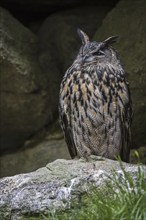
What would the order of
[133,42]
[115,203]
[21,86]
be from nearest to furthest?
[115,203], [133,42], [21,86]

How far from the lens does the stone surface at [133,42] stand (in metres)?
6.52

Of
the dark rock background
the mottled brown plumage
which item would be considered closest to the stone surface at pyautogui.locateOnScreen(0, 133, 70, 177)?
the dark rock background

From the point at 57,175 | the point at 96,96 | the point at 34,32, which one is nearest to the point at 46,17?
the point at 34,32

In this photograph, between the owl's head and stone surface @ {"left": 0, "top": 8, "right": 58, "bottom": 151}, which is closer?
the owl's head

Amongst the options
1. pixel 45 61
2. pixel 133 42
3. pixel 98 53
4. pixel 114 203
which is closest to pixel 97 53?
pixel 98 53

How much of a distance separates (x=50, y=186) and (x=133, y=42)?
230 cm

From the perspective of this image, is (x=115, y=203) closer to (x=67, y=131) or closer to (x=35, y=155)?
(x=67, y=131)

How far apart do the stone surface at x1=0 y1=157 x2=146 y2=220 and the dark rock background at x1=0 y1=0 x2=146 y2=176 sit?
181 cm

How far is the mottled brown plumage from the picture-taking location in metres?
5.86

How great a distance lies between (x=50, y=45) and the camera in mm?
7277

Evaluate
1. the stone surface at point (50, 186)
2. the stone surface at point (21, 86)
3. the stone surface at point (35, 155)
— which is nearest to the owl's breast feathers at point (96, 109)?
the stone surface at point (21, 86)

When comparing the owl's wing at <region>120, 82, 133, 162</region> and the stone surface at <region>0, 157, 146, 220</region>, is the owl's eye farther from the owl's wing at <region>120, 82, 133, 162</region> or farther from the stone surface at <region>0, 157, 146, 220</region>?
the stone surface at <region>0, 157, 146, 220</region>

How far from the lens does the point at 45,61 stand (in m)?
7.13

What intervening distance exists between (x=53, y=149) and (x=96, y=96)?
5.02 feet
